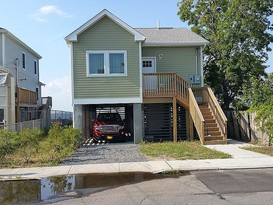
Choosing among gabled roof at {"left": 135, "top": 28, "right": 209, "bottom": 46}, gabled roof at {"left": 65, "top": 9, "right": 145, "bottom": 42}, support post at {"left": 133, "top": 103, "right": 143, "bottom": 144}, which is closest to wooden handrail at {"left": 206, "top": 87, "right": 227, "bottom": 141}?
gabled roof at {"left": 135, "top": 28, "right": 209, "bottom": 46}

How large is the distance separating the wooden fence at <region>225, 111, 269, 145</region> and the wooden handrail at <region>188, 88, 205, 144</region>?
2.75 metres

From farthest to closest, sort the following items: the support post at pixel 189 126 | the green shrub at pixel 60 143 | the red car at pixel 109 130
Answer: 1. the support post at pixel 189 126
2. the red car at pixel 109 130
3. the green shrub at pixel 60 143

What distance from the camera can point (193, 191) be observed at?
Result: 26.3 ft

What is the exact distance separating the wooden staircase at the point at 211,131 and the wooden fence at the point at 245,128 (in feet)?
5.81

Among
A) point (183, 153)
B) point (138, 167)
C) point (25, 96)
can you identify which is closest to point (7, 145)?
point (138, 167)

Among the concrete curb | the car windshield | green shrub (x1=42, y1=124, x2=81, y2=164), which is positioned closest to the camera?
the concrete curb

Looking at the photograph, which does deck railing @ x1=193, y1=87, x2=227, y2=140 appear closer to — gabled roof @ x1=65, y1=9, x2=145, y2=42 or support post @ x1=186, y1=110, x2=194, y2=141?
support post @ x1=186, y1=110, x2=194, y2=141

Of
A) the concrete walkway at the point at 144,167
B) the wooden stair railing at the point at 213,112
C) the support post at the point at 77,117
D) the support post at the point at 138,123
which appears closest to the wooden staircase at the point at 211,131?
the wooden stair railing at the point at 213,112

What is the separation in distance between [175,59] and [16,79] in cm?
1312

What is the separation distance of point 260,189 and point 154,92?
1161 cm

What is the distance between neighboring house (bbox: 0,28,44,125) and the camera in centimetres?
2245

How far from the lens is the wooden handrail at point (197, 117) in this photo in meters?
17.0

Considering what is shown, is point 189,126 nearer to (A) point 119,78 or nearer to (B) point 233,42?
(A) point 119,78

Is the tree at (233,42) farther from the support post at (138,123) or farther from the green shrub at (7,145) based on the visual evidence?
the green shrub at (7,145)
